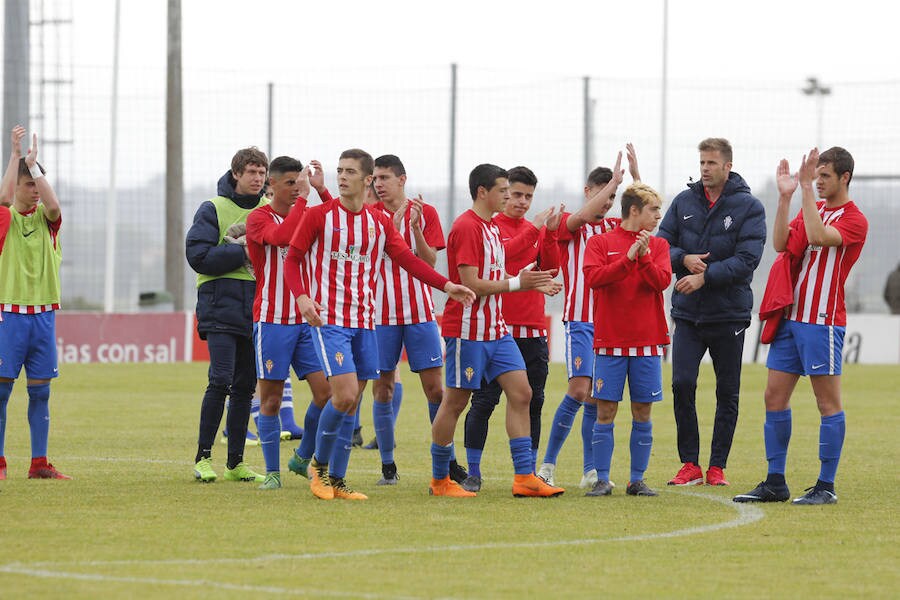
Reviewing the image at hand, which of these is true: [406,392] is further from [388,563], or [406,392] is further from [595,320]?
[388,563]

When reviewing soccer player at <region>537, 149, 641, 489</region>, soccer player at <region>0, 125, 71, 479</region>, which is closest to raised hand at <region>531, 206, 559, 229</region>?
soccer player at <region>537, 149, 641, 489</region>

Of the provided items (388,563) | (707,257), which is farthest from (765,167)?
Answer: (388,563)

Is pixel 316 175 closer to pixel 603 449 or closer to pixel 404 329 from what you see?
pixel 404 329

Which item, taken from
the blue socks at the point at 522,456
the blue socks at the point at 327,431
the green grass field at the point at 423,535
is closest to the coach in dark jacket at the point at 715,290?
the green grass field at the point at 423,535

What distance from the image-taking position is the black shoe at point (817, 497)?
909 cm

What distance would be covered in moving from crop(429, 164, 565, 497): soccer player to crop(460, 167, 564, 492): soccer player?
0.27m

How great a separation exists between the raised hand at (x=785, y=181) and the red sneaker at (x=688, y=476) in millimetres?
2219

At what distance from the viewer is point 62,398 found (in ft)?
58.6

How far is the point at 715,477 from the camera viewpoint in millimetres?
10266

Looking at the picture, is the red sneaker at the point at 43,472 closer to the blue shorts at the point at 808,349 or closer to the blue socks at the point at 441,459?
the blue socks at the point at 441,459

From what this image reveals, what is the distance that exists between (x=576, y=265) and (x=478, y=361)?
165cm

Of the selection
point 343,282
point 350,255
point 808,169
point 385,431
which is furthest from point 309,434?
point 808,169

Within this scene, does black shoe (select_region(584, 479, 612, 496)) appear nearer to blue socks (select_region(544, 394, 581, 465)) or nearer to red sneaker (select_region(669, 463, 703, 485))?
blue socks (select_region(544, 394, 581, 465))

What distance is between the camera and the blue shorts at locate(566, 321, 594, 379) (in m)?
10.2
